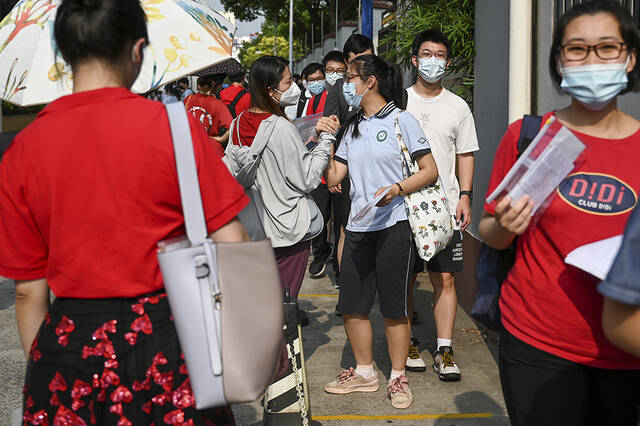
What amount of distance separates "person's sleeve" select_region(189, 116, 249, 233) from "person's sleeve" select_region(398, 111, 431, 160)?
2.34 meters

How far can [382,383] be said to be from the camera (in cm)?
469

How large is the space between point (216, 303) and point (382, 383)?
3.10 m

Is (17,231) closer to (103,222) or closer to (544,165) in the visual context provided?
(103,222)

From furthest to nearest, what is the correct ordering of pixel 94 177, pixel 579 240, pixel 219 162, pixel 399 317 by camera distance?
pixel 399 317 → pixel 579 240 → pixel 219 162 → pixel 94 177

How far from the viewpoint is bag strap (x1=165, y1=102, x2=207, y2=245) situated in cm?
185

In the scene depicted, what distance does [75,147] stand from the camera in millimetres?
1846

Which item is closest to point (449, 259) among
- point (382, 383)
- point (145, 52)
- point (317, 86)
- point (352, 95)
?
point (382, 383)

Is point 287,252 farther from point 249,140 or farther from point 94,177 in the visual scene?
point 94,177

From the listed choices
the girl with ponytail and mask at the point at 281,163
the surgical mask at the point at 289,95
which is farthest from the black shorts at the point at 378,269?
the surgical mask at the point at 289,95

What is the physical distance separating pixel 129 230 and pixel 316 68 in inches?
261

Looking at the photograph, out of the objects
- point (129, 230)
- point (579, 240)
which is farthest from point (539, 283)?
point (129, 230)

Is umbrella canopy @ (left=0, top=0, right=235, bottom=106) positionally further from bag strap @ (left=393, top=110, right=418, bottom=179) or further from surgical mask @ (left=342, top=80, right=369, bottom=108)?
bag strap @ (left=393, top=110, right=418, bottom=179)

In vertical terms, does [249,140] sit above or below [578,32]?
below

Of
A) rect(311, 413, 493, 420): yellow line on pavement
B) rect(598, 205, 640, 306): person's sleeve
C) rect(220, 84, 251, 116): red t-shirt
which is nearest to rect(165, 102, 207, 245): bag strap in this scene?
rect(598, 205, 640, 306): person's sleeve
